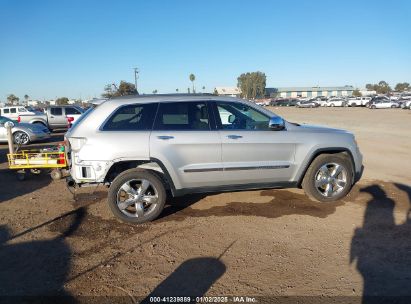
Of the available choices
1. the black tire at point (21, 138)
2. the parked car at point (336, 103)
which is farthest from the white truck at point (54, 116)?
the parked car at point (336, 103)

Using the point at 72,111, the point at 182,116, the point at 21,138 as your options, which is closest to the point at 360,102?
the point at 72,111

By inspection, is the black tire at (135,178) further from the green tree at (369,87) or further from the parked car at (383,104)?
the green tree at (369,87)

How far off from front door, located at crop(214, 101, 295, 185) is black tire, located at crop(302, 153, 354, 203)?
0.36 meters

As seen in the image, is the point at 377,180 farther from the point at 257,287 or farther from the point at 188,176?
the point at 257,287

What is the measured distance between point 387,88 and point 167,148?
145m

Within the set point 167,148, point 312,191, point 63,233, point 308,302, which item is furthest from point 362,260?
point 63,233

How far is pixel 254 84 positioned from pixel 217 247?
5273 inches

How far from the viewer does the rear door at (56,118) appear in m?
19.7

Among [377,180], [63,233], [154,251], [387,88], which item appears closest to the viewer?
[154,251]

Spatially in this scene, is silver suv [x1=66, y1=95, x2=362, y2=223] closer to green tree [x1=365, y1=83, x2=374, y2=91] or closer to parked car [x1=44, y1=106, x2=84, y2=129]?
parked car [x1=44, y1=106, x2=84, y2=129]

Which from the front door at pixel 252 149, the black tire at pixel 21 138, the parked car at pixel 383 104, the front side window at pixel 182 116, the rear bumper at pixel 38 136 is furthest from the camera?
the parked car at pixel 383 104

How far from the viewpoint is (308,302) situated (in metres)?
3.01

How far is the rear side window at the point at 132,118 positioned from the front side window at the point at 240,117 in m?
1.06

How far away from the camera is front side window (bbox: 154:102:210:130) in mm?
4973
